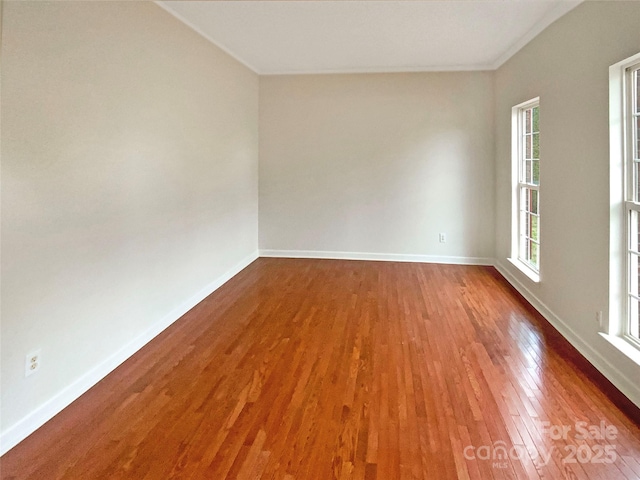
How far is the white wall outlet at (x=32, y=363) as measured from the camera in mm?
2201

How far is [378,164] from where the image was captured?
609 centimetres

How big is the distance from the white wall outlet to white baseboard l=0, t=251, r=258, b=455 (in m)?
0.21

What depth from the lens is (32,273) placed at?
7.29 ft

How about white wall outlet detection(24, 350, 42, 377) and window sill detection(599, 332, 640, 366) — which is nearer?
white wall outlet detection(24, 350, 42, 377)

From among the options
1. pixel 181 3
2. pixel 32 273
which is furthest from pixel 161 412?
pixel 181 3

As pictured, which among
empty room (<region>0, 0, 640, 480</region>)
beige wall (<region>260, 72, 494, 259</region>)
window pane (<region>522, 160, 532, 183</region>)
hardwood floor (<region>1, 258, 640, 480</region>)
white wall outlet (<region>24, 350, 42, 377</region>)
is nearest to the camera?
hardwood floor (<region>1, 258, 640, 480</region>)

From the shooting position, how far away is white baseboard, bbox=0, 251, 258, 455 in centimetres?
212

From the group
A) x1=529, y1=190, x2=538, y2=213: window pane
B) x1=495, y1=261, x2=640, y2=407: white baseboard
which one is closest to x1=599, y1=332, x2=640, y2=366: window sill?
x1=495, y1=261, x2=640, y2=407: white baseboard

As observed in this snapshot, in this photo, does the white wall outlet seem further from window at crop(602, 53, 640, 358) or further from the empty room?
window at crop(602, 53, 640, 358)

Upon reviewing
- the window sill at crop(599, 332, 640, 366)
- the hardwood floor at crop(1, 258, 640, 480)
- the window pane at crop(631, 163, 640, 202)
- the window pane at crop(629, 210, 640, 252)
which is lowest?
the hardwood floor at crop(1, 258, 640, 480)

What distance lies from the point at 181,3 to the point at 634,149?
3371 millimetres

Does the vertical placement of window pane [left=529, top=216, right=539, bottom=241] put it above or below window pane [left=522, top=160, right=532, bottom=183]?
below

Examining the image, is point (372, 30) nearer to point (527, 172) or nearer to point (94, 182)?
point (527, 172)

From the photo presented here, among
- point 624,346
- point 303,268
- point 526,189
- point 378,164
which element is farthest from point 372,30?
point 624,346
